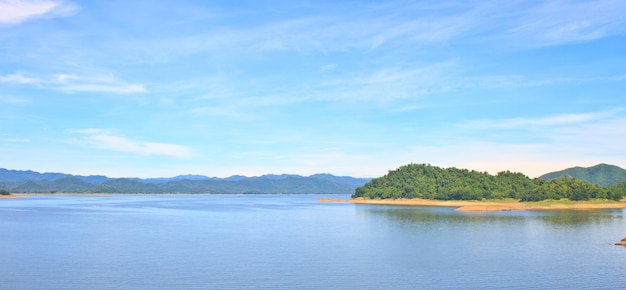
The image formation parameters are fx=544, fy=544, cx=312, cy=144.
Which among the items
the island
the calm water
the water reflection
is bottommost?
the calm water

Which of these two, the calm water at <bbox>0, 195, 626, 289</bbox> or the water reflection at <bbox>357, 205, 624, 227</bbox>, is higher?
the water reflection at <bbox>357, 205, 624, 227</bbox>

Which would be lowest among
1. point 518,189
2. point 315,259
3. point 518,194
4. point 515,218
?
point 315,259

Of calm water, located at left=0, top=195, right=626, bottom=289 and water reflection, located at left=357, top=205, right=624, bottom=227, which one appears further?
water reflection, located at left=357, top=205, right=624, bottom=227

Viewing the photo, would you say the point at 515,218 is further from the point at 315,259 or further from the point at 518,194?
the point at 518,194

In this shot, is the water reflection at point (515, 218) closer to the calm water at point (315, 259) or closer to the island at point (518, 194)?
the calm water at point (315, 259)

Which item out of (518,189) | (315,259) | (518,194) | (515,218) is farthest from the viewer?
(518,189)

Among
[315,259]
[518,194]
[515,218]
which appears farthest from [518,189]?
[315,259]

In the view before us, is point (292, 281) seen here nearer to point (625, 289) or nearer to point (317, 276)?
point (317, 276)

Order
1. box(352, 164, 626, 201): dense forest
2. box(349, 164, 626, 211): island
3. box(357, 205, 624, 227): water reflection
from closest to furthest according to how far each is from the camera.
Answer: box(357, 205, 624, 227): water reflection → box(349, 164, 626, 211): island → box(352, 164, 626, 201): dense forest

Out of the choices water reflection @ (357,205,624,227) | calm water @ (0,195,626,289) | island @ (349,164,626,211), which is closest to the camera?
calm water @ (0,195,626,289)

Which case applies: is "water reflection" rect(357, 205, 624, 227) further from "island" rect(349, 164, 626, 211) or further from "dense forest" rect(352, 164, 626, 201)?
"dense forest" rect(352, 164, 626, 201)

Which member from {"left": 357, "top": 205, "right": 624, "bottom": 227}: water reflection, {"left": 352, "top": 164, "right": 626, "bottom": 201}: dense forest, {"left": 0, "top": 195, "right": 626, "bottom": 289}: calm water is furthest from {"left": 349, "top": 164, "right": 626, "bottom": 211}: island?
{"left": 0, "top": 195, "right": 626, "bottom": 289}: calm water

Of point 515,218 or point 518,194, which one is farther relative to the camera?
point 518,194

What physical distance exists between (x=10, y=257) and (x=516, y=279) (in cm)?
3759
